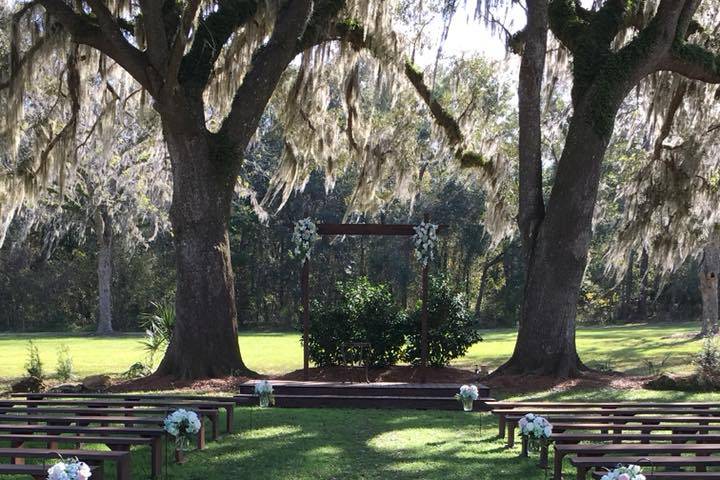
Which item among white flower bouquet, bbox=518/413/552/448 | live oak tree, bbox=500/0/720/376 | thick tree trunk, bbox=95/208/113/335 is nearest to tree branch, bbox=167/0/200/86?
live oak tree, bbox=500/0/720/376

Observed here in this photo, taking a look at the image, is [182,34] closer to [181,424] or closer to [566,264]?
[181,424]

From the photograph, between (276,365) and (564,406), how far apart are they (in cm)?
1051

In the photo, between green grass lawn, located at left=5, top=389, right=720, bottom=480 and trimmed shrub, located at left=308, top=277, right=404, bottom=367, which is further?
trimmed shrub, located at left=308, top=277, right=404, bottom=367

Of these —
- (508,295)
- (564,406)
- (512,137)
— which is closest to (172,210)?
(564,406)

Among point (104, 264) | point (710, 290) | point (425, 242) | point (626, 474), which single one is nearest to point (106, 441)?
point (626, 474)

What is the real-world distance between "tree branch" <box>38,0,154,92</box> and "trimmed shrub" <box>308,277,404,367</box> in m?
5.03

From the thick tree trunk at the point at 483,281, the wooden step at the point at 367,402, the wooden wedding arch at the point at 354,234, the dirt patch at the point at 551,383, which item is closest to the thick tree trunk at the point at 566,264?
the dirt patch at the point at 551,383

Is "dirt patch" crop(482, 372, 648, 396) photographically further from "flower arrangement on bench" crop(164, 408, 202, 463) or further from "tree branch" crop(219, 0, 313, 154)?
"flower arrangement on bench" crop(164, 408, 202, 463)

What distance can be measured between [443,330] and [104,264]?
75.0ft

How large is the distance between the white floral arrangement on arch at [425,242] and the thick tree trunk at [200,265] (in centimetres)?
335

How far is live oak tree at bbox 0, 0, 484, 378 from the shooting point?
13148 mm

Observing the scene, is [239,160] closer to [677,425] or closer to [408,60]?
[408,60]

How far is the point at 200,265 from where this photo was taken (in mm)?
13594

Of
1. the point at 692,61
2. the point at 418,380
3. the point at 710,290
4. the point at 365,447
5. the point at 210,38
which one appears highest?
the point at 210,38
